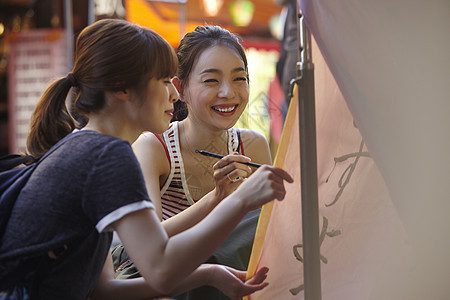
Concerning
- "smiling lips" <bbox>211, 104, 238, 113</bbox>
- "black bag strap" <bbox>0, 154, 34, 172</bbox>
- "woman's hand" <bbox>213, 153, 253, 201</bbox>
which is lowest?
"woman's hand" <bbox>213, 153, 253, 201</bbox>

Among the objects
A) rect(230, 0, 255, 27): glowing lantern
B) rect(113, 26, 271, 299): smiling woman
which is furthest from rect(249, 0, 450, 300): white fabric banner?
rect(230, 0, 255, 27): glowing lantern

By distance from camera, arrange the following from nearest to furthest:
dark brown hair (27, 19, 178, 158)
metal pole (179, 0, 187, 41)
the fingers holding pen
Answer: dark brown hair (27, 19, 178, 158) < the fingers holding pen < metal pole (179, 0, 187, 41)

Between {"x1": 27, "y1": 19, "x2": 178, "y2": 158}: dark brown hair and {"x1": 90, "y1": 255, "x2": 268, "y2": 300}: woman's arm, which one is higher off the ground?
{"x1": 27, "y1": 19, "x2": 178, "y2": 158}: dark brown hair

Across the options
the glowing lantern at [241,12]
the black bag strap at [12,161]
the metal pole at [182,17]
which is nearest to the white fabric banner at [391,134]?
the black bag strap at [12,161]

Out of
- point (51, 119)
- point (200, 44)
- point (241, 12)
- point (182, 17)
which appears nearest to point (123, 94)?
point (51, 119)

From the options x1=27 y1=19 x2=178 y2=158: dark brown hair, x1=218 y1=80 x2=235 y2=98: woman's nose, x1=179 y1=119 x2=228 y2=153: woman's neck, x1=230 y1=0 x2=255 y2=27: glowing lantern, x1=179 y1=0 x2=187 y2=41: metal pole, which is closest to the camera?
x1=27 y1=19 x2=178 y2=158: dark brown hair

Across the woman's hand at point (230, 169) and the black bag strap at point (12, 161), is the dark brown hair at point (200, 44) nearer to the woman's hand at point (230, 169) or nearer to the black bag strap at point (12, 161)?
the woman's hand at point (230, 169)

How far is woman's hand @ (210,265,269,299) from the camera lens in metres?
1.01

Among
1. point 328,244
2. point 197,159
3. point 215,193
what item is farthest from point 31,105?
point 328,244

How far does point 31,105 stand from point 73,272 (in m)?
4.21

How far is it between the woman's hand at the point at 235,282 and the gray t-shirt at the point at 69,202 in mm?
269

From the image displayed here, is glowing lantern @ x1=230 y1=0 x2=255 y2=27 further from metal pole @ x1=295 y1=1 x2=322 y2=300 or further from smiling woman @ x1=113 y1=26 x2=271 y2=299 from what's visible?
metal pole @ x1=295 y1=1 x2=322 y2=300

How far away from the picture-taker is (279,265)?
101 cm

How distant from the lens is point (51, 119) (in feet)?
3.37
